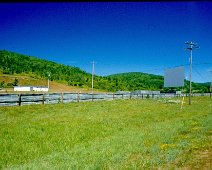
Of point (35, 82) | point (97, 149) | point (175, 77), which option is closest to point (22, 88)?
point (35, 82)

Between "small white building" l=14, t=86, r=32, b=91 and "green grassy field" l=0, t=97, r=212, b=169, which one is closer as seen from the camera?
"green grassy field" l=0, t=97, r=212, b=169

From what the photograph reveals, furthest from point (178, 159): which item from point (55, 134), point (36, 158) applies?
point (55, 134)

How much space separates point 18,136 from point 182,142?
622cm

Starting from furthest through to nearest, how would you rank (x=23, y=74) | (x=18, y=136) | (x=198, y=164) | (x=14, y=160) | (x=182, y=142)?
(x=23, y=74) → (x=18, y=136) → (x=182, y=142) → (x=14, y=160) → (x=198, y=164)

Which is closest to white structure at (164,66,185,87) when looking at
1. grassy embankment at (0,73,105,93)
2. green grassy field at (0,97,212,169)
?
green grassy field at (0,97,212,169)

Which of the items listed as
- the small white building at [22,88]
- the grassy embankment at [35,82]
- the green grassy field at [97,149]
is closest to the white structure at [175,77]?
the green grassy field at [97,149]

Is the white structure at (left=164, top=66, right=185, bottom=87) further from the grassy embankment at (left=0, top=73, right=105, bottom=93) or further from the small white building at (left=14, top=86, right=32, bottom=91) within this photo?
the grassy embankment at (left=0, top=73, right=105, bottom=93)

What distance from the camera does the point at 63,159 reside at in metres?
9.52

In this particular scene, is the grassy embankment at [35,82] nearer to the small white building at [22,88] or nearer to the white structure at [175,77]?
the small white building at [22,88]

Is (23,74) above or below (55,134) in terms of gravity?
above

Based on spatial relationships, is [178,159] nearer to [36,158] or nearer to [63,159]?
[63,159]

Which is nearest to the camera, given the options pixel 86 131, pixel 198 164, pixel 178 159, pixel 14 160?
pixel 198 164

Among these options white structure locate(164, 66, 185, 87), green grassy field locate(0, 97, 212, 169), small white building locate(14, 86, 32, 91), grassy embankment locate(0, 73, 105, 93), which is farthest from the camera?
grassy embankment locate(0, 73, 105, 93)

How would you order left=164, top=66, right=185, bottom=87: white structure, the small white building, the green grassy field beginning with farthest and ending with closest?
the small white building, left=164, top=66, right=185, bottom=87: white structure, the green grassy field
